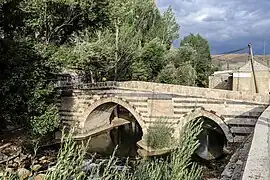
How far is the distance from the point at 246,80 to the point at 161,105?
27.6 ft

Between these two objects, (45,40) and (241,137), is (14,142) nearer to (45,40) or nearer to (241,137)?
(45,40)

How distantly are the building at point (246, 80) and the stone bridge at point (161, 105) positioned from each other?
5.56 m

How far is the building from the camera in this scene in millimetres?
22031

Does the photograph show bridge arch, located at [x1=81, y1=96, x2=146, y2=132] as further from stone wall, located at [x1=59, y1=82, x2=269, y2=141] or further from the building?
the building

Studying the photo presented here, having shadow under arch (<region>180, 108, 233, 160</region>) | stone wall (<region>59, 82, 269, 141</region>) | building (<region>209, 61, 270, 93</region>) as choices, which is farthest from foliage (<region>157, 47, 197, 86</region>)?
stone wall (<region>59, 82, 269, 141</region>)

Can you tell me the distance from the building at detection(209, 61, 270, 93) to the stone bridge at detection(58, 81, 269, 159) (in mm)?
5560

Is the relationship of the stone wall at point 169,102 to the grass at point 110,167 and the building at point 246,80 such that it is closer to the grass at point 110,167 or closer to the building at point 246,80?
the building at point 246,80

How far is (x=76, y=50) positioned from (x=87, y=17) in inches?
70.9

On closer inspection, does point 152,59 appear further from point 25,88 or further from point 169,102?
point 25,88

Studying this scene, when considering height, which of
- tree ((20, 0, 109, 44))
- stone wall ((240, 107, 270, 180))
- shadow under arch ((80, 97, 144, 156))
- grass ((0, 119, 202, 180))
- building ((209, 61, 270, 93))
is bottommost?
shadow under arch ((80, 97, 144, 156))

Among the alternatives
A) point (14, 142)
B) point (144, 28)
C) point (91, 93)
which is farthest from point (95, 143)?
point (144, 28)

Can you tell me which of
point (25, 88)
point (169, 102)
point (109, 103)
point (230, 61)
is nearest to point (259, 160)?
point (25, 88)

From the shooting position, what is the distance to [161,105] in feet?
53.6

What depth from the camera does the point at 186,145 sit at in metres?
3.11
